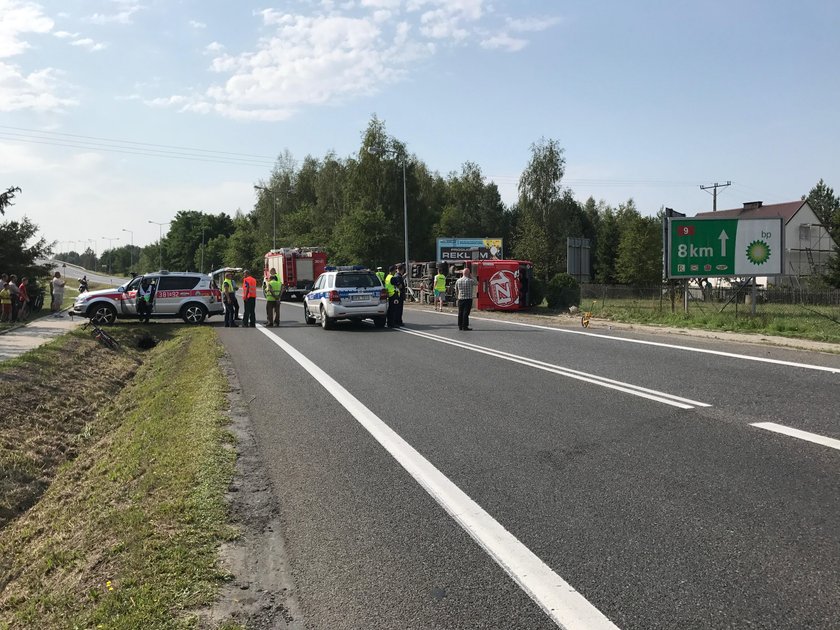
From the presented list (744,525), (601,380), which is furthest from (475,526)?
(601,380)

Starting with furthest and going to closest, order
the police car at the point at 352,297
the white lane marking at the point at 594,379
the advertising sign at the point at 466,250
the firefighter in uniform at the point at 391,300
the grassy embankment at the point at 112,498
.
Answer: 1. the advertising sign at the point at 466,250
2. the firefighter in uniform at the point at 391,300
3. the police car at the point at 352,297
4. the white lane marking at the point at 594,379
5. the grassy embankment at the point at 112,498

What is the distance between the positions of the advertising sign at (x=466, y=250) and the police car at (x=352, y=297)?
16.6 metres

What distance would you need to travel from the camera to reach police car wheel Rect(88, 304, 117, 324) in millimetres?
22516

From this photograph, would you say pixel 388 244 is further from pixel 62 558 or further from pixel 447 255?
pixel 62 558

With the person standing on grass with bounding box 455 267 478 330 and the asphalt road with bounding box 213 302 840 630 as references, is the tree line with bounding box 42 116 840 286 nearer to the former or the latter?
the person standing on grass with bounding box 455 267 478 330

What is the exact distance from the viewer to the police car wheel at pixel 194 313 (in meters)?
23.6

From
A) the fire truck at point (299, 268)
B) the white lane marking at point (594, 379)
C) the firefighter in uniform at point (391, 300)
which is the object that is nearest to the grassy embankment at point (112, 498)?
the white lane marking at point (594, 379)

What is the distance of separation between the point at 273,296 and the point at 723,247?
44.6 ft

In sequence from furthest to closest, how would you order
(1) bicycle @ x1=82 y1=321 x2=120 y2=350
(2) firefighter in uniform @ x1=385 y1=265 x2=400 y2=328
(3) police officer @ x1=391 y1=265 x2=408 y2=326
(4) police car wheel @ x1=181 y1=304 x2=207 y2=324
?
(4) police car wheel @ x1=181 y1=304 x2=207 y2=324 < (2) firefighter in uniform @ x1=385 y1=265 x2=400 y2=328 < (3) police officer @ x1=391 y1=265 x2=408 y2=326 < (1) bicycle @ x1=82 y1=321 x2=120 y2=350

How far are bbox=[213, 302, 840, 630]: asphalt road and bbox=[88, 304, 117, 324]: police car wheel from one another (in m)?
14.3

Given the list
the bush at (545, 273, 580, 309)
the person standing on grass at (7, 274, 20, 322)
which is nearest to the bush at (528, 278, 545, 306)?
the bush at (545, 273, 580, 309)

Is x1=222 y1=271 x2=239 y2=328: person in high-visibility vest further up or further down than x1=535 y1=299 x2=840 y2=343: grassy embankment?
further up

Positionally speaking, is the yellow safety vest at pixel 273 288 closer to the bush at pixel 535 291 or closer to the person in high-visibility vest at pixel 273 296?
the person in high-visibility vest at pixel 273 296

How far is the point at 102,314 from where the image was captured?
894 inches
